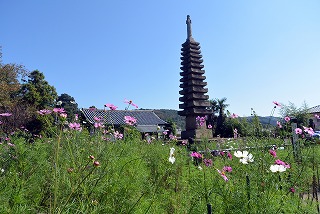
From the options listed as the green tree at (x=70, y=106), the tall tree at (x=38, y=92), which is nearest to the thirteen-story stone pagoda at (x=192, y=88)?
the green tree at (x=70, y=106)

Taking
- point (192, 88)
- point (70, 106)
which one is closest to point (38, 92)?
point (192, 88)

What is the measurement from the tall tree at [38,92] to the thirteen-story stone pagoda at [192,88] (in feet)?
41.4

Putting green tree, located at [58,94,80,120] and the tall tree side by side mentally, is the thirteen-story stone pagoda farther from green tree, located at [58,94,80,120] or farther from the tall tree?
the tall tree

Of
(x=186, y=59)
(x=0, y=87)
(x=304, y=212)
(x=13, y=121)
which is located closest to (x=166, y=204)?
(x=304, y=212)

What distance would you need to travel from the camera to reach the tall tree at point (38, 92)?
2450 centimetres

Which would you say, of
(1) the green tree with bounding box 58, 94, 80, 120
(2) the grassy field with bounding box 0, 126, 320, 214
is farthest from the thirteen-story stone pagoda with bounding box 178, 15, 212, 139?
(2) the grassy field with bounding box 0, 126, 320, 214

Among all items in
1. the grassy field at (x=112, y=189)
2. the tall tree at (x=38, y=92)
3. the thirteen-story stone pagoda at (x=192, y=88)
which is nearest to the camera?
the grassy field at (x=112, y=189)

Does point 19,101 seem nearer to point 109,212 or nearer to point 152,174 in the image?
point 152,174

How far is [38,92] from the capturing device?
84.0 feet

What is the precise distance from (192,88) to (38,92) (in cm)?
1505

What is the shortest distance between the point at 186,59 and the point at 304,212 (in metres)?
18.3

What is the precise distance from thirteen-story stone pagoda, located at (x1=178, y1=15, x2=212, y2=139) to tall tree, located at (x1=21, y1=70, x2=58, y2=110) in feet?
41.4

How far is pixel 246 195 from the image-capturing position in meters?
2.08

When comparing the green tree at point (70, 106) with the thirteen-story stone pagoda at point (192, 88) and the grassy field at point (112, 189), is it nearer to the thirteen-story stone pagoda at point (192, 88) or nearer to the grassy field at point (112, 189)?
the grassy field at point (112, 189)
